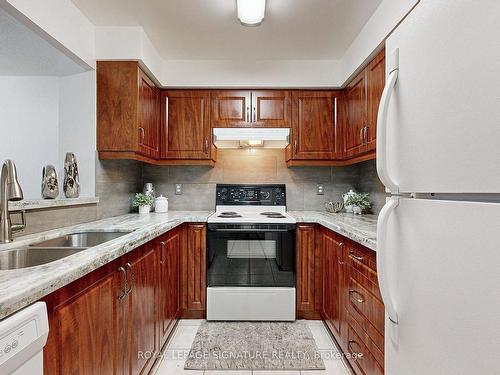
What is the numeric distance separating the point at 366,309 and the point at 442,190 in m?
1.09

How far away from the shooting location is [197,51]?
8.83 feet

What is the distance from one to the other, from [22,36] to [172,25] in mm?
964

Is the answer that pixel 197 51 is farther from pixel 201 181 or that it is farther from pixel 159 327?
pixel 159 327

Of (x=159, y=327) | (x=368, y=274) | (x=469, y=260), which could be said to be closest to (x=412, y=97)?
(x=469, y=260)

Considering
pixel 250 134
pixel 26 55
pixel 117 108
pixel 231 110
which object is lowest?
pixel 250 134

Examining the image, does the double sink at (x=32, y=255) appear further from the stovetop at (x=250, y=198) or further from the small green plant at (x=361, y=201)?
the small green plant at (x=361, y=201)

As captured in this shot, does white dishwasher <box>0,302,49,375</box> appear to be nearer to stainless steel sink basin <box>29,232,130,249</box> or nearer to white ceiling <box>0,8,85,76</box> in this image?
stainless steel sink basin <box>29,232,130,249</box>

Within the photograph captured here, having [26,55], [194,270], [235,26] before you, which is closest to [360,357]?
[194,270]

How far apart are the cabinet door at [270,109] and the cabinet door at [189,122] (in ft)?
1.56

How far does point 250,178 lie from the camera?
10.7ft

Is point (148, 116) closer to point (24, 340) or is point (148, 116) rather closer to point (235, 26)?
point (235, 26)

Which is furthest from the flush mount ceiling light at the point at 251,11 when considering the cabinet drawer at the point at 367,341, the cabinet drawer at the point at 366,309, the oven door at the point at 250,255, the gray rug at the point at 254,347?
the gray rug at the point at 254,347

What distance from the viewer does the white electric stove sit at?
254 cm

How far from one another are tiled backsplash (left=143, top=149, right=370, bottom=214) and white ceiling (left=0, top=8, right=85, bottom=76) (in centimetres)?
126
